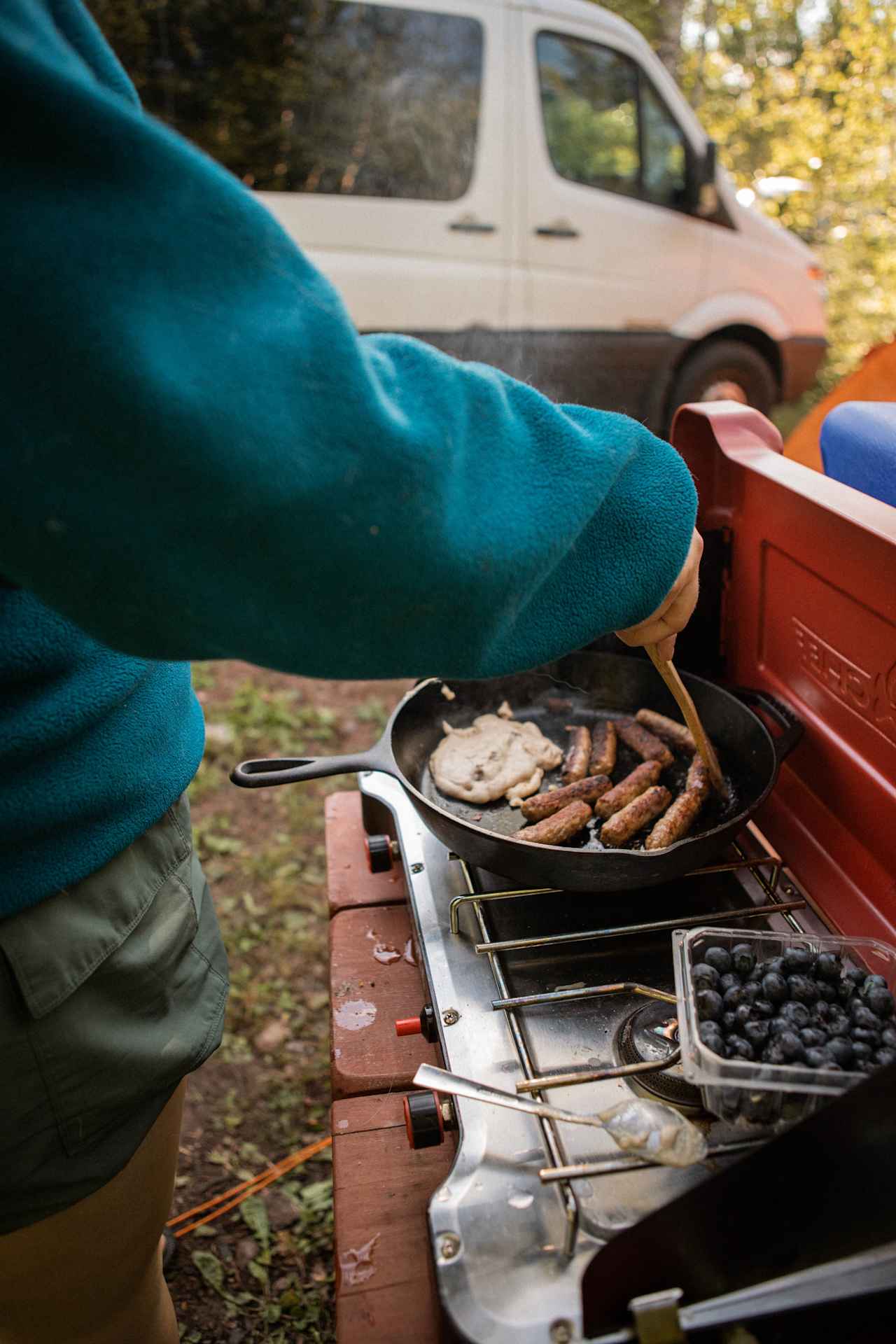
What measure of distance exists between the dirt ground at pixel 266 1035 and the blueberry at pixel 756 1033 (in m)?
1.69

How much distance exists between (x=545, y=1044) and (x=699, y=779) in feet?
2.12

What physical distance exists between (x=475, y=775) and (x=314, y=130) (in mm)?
4791

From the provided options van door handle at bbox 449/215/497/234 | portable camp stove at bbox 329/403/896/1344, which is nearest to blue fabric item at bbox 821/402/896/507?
portable camp stove at bbox 329/403/896/1344

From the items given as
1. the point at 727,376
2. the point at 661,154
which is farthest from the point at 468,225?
the point at 727,376

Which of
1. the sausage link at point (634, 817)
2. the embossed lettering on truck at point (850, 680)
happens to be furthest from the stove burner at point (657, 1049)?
the embossed lettering on truck at point (850, 680)

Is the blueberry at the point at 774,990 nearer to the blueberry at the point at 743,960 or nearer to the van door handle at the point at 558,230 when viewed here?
the blueberry at the point at 743,960

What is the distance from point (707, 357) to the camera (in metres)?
6.42

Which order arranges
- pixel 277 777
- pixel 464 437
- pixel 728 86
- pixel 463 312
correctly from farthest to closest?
pixel 728 86, pixel 463 312, pixel 277 777, pixel 464 437

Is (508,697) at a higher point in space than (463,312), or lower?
lower

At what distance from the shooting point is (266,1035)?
3.08m

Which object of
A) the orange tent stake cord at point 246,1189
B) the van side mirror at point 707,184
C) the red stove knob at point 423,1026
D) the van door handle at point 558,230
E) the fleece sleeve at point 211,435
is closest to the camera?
the fleece sleeve at point 211,435

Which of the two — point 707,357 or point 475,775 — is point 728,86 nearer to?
point 707,357

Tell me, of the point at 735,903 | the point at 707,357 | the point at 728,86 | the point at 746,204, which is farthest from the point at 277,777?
the point at 728,86

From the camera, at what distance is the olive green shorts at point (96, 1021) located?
1212 mm
